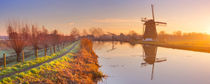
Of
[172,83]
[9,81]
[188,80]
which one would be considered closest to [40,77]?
[9,81]

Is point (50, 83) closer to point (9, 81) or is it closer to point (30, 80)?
point (30, 80)

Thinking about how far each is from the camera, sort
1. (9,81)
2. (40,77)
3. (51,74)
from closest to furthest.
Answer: (9,81) < (40,77) < (51,74)

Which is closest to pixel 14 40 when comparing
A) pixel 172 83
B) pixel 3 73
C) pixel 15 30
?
pixel 15 30

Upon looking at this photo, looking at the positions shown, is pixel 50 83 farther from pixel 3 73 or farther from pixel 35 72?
pixel 3 73

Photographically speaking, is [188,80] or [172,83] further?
[188,80]

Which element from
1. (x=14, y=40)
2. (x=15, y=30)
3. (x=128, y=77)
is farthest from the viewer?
(x=15, y=30)

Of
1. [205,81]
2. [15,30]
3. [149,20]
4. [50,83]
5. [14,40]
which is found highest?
[149,20]

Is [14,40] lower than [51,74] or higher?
higher

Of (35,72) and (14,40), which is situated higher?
(14,40)

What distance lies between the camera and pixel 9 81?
330 inches

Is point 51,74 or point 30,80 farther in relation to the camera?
point 51,74

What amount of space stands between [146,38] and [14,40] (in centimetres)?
6067

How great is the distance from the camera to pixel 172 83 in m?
12.7

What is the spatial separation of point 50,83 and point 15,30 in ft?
54.8
